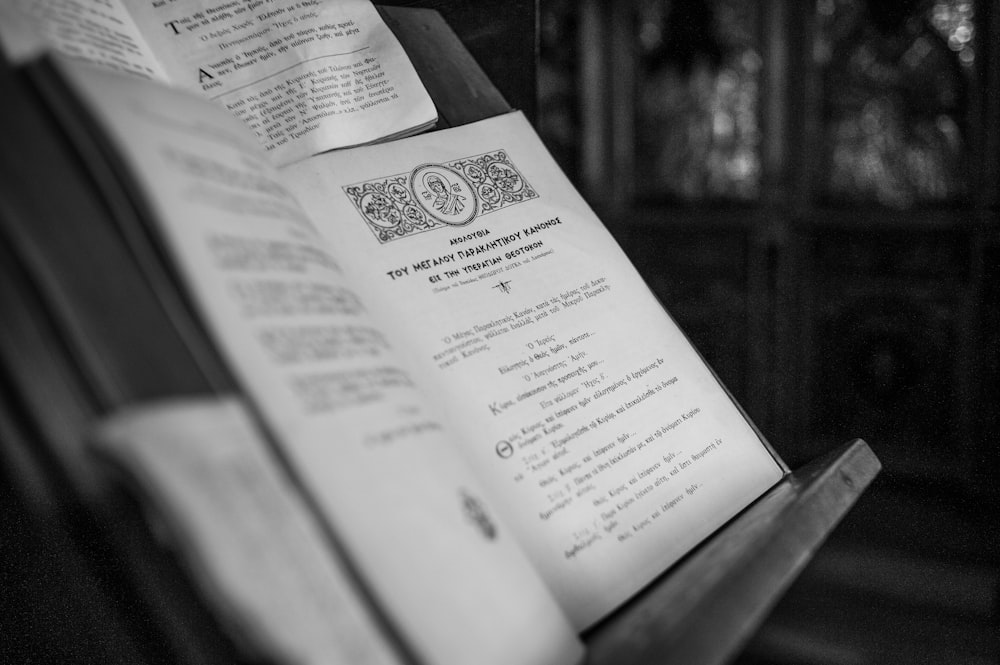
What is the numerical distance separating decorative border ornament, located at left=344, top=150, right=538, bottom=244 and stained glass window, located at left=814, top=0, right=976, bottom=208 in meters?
1.56

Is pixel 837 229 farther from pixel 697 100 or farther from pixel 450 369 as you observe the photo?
pixel 450 369

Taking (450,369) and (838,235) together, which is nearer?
(450,369)

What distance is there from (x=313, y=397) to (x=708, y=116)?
1.88m

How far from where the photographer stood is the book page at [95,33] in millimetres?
275

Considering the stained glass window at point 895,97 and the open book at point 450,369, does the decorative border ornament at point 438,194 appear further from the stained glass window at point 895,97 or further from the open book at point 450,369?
the stained glass window at point 895,97

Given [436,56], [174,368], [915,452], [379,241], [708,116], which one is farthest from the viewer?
[708,116]

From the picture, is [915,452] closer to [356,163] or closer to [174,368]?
[356,163]

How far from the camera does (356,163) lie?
33 centimetres

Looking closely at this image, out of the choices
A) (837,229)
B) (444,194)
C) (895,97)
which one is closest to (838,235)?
(837,229)

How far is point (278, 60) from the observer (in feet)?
1.14

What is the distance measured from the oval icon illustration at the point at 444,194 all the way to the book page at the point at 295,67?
0.03 metres

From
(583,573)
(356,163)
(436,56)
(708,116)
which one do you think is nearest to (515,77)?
(436,56)

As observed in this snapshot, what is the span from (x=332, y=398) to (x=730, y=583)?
133 millimetres

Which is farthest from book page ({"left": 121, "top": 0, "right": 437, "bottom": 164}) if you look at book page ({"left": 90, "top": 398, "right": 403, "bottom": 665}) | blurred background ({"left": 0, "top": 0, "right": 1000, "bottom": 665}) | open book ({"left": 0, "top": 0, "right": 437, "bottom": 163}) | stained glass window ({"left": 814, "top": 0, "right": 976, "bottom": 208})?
stained glass window ({"left": 814, "top": 0, "right": 976, "bottom": 208})
